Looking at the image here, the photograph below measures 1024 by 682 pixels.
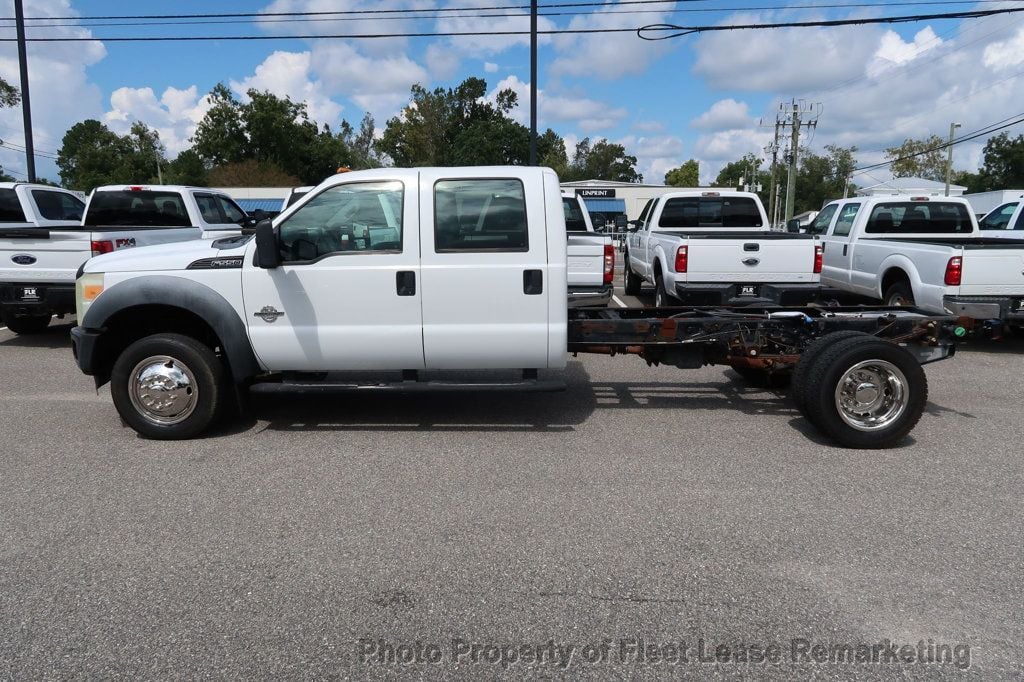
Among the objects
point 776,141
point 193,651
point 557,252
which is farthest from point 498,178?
point 776,141

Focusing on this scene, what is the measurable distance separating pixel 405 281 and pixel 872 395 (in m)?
3.48

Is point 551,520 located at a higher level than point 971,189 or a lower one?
lower

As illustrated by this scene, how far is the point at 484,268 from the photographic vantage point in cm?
566

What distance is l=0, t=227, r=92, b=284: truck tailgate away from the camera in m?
9.32

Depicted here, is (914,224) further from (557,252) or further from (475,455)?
(475,455)

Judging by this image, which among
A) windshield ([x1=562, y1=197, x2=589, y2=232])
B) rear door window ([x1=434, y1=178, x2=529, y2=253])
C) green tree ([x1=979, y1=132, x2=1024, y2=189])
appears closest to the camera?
rear door window ([x1=434, y1=178, x2=529, y2=253])

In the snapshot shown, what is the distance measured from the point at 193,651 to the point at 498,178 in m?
3.81

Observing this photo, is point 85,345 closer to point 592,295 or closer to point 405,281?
point 405,281

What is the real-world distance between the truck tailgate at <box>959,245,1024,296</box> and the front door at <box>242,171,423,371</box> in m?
6.41

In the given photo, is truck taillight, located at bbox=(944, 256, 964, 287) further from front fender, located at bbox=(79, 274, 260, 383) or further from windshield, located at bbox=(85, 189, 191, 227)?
windshield, located at bbox=(85, 189, 191, 227)

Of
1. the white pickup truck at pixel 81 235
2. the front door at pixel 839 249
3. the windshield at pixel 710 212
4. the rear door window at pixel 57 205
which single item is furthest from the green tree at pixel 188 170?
the front door at pixel 839 249

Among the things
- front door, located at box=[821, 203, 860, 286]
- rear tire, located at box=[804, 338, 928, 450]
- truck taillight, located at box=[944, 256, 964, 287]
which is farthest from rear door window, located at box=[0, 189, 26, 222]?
truck taillight, located at box=[944, 256, 964, 287]

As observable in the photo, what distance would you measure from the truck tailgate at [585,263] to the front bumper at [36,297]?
6.04 metres

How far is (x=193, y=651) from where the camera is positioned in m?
3.15
